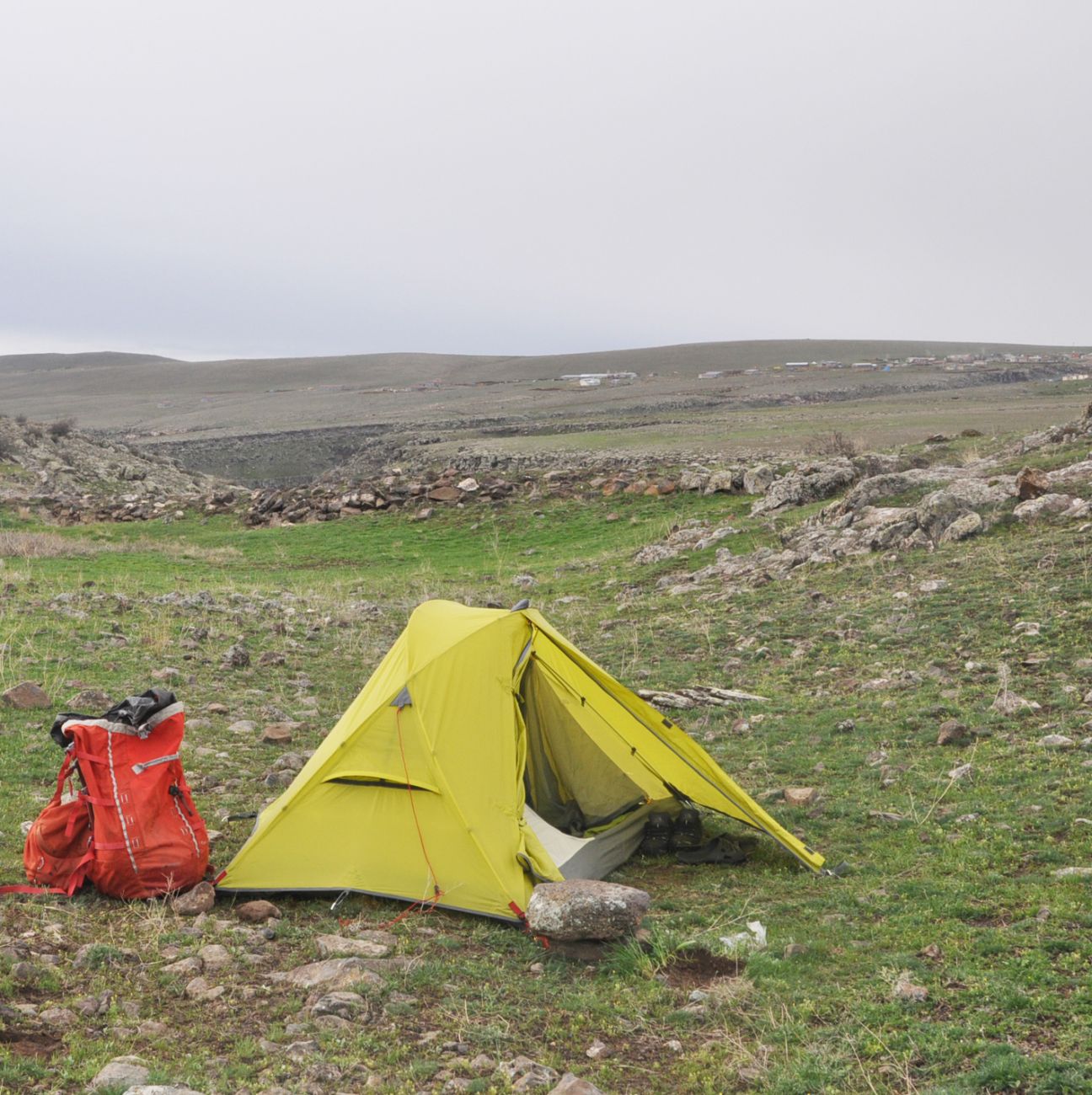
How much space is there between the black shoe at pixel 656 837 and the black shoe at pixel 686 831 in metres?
0.04

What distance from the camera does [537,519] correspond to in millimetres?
28125

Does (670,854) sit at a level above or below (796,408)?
below

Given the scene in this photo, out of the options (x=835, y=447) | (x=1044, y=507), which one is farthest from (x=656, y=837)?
(x=835, y=447)

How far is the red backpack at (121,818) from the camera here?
6457mm

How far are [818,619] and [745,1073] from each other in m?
10.0

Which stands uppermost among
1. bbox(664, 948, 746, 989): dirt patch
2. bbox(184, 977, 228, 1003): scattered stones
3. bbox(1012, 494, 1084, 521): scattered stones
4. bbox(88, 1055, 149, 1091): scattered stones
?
bbox(1012, 494, 1084, 521): scattered stones

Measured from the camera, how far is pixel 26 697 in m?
10.4

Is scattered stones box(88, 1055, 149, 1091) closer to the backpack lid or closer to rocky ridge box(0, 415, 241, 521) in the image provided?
the backpack lid

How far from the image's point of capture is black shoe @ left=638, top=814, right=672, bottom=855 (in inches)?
319

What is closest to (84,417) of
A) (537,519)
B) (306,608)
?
(537,519)

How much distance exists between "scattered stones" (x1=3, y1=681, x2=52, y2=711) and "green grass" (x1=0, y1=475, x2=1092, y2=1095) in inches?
7.9

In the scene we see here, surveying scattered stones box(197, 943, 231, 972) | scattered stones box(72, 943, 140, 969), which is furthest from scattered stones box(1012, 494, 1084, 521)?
scattered stones box(72, 943, 140, 969)

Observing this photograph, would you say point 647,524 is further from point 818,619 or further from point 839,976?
point 839,976

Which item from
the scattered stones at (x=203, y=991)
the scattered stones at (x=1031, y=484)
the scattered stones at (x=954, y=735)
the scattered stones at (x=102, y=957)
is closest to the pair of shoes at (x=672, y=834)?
the scattered stones at (x=954, y=735)
